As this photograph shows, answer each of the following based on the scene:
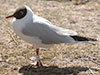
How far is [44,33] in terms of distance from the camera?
14.1ft

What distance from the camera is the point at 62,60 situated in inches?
186

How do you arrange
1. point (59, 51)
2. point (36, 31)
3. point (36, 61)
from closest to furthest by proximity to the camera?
point (36, 31)
point (36, 61)
point (59, 51)

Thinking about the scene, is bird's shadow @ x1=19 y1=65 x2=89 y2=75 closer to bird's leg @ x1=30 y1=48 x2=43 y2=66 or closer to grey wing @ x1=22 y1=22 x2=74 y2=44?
bird's leg @ x1=30 y1=48 x2=43 y2=66

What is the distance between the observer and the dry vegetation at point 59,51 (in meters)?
4.33

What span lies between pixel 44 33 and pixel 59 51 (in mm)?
928

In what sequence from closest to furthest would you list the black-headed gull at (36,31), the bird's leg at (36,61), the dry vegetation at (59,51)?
1. the black-headed gull at (36,31)
2. the dry vegetation at (59,51)
3. the bird's leg at (36,61)

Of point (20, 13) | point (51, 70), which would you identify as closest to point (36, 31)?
point (20, 13)

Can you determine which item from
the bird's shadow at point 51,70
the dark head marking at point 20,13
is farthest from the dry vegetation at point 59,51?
the dark head marking at point 20,13

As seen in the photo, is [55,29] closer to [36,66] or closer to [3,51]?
[36,66]

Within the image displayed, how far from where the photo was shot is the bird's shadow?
13.9 ft

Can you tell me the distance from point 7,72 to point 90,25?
3.10m

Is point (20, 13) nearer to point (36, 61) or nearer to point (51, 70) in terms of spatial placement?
point (36, 61)

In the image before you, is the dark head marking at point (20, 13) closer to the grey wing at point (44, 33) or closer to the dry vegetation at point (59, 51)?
the grey wing at point (44, 33)

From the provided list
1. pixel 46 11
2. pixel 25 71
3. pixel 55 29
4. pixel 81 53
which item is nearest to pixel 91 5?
pixel 46 11
